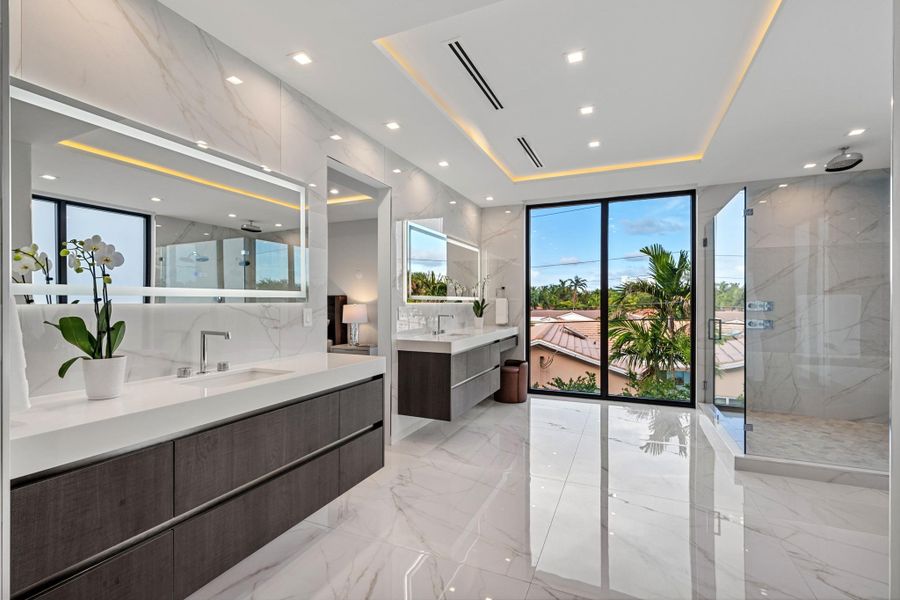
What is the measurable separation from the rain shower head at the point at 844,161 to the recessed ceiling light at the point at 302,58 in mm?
4182

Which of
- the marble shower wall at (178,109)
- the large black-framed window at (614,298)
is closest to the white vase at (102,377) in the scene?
the marble shower wall at (178,109)

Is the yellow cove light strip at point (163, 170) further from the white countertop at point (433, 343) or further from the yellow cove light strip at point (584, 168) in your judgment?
the white countertop at point (433, 343)

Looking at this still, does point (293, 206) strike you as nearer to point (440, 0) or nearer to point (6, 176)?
point (440, 0)

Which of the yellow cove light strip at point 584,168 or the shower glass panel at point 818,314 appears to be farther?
the shower glass panel at point 818,314

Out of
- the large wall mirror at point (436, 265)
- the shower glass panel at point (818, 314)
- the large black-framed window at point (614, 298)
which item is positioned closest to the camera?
the shower glass panel at point (818, 314)

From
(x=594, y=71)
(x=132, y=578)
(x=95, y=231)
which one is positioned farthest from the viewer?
(x=594, y=71)

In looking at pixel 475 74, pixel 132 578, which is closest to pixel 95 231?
pixel 132 578

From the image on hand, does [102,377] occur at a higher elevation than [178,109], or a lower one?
lower

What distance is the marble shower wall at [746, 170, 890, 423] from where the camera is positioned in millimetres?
3371

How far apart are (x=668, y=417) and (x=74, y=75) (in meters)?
5.22

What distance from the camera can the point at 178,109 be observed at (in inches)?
76.1

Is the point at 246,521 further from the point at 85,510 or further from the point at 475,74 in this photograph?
the point at 475,74

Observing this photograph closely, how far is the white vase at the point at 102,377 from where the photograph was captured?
145cm

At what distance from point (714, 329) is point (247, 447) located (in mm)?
4412
